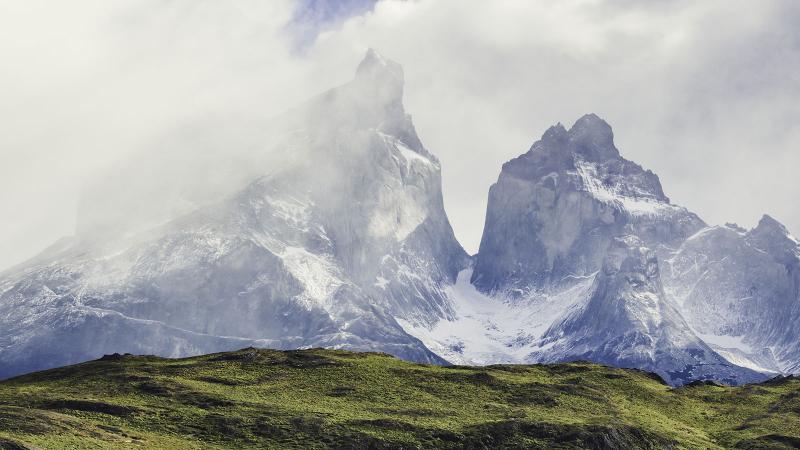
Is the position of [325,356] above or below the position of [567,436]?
above

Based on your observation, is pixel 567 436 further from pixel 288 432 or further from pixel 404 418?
pixel 288 432

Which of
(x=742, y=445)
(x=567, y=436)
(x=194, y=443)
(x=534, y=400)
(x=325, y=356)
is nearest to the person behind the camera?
(x=194, y=443)

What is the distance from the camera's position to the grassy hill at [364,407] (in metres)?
142

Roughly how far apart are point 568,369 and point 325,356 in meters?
36.8

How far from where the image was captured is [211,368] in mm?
180125

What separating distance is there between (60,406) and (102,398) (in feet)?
25.5

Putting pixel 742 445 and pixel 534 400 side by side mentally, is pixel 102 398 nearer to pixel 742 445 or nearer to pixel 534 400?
pixel 534 400

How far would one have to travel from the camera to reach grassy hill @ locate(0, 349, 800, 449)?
142m

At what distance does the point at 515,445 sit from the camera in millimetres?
144875

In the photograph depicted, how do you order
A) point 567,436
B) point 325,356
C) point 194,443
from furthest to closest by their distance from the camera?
point 325,356
point 567,436
point 194,443

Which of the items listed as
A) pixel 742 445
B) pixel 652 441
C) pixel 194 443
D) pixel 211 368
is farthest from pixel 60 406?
pixel 742 445

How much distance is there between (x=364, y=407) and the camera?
160m

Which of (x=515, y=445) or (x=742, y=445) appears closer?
(x=515, y=445)

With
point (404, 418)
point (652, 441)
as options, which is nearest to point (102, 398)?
point (404, 418)
